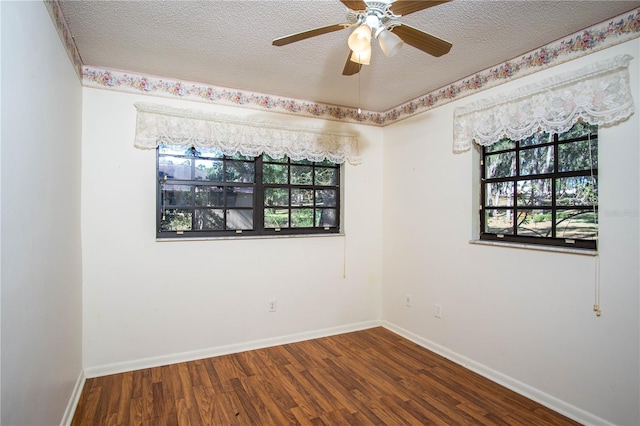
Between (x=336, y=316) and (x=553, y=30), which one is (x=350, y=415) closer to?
(x=336, y=316)

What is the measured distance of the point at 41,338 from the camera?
1.63 metres

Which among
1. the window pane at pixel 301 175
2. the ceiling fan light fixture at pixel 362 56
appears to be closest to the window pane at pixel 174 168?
the window pane at pixel 301 175

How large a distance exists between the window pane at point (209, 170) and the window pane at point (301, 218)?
837 mm

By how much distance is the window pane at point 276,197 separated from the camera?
136 inches

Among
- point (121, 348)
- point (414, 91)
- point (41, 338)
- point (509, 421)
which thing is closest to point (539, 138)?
point (414, 91)

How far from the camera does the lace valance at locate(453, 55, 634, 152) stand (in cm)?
203

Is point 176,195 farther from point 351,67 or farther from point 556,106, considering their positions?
point 556,106

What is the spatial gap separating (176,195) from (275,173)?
98cm

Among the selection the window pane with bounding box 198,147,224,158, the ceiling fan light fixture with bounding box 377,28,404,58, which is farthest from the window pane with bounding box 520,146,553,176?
the window pane with bounding box 198,147,224,158

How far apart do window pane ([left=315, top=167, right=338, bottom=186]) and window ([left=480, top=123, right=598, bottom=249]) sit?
1.53m

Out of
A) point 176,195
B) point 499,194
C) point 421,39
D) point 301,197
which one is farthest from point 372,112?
point 176,195

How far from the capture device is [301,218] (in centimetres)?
364

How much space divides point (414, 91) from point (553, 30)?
4.07 feet

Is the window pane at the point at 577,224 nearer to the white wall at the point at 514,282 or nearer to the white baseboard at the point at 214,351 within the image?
the white wall at the point at 514,282
